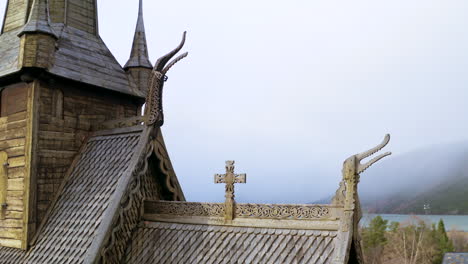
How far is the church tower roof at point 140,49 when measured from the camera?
1343 cm

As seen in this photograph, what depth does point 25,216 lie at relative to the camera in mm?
9133

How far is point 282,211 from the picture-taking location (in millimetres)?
7676

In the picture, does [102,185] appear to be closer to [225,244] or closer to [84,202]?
[84,202]

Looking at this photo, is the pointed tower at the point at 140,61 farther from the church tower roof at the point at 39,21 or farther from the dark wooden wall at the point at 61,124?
the church tower roof at the point at 39,21

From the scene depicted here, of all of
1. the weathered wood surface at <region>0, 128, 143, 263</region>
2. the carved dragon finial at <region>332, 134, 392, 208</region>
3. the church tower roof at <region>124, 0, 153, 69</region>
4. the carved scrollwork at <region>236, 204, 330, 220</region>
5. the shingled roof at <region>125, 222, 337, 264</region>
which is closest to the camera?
the carved dragon finial at <region>332, 134, 392, 208</region>

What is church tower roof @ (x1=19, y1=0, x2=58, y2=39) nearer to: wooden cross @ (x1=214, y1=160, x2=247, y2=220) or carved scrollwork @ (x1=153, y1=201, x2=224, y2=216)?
carved scrollwork @ (x1=153, y1=201, x2=224, y2=216)

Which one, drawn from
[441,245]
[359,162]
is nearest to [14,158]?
[359,162]

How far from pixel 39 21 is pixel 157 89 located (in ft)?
11.4

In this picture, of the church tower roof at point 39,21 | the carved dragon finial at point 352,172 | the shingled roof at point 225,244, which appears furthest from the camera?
the church tower roof at point 39,21

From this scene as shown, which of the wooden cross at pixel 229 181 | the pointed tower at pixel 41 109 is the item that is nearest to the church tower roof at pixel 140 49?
the pointed tower at pixel 41 109

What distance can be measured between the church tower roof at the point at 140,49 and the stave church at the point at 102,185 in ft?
4.55

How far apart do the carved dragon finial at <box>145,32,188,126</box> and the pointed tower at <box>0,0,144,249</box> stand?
2201 mm

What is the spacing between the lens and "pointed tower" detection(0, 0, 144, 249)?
371 inches

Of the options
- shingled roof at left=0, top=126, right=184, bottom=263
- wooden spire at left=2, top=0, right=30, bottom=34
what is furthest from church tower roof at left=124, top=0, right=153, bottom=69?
shingled roof at left=0, top=126, right=184, bottom=263
